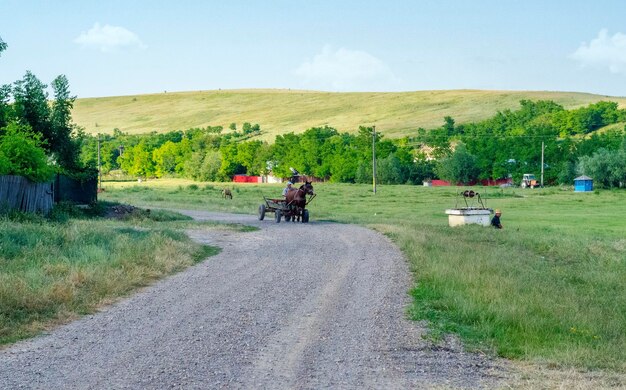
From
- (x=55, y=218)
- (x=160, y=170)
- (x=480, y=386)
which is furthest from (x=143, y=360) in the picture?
(x=160, y=170)

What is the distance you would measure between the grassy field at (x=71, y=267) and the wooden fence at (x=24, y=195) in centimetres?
145

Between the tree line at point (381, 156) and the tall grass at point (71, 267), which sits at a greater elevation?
the tree line at point (381, 156)

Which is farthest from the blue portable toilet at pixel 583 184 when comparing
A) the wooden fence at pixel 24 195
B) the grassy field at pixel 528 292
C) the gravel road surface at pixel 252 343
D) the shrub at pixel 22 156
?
the gravel road surface at pixel 252 343

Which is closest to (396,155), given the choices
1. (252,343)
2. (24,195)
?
(24,195)

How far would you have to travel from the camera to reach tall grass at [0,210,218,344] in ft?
42.1

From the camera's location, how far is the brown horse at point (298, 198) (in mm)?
36656

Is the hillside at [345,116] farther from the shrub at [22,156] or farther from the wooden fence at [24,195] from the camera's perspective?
the shrub at [22,156]

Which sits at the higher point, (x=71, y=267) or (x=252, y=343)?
(x=71, y=267)

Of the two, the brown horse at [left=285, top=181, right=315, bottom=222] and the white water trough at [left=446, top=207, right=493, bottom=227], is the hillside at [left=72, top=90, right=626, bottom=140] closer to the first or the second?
the white water trough at [left=446, top=207, right=493, bottom=227]

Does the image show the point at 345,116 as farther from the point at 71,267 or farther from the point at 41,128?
the point at 71,267

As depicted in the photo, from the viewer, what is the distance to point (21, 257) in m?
18.9

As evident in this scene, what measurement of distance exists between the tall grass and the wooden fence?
8.38 feet

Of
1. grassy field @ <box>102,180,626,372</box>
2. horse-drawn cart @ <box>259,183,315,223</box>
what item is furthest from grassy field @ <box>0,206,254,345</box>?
horse-drawn cart @ <box>259,183,315,223</box>

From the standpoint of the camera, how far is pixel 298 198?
121 ft
